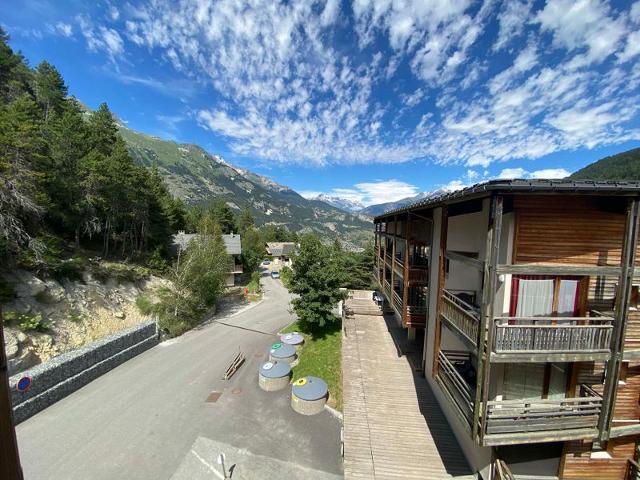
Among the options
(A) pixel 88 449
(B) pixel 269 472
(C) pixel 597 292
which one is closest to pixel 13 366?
(A) pixel 88 449

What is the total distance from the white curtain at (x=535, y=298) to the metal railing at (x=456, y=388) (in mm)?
2827

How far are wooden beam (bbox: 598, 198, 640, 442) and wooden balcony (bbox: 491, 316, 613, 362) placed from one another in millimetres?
204

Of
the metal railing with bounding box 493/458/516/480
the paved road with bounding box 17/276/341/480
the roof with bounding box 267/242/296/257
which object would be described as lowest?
the paved road with bounding box 17/276/341/480

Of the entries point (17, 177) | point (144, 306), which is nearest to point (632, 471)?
point (144, 306)

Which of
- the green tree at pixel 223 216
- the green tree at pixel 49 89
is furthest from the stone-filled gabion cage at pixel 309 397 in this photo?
the green tree at pixel 223 216

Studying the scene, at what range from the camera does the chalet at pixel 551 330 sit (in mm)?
8289

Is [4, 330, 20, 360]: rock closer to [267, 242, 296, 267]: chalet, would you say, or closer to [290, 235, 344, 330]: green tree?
[290, 235, 344, 330]: green tree

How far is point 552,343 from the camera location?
868cm

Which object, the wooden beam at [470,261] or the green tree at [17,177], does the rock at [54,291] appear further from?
the wooden beam at [470,261]

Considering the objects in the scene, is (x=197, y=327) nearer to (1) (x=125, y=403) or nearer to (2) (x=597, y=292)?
(1) (x=125, y=403)

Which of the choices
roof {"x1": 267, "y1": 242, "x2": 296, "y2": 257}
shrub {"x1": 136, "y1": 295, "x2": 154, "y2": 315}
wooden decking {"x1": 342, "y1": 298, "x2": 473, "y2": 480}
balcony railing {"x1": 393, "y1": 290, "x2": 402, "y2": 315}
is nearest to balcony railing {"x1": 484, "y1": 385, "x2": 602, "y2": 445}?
wooden decking {"x1": 342, "y1": 298, "x2": 473, "y2": 480}

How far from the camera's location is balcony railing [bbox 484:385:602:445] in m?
8.47

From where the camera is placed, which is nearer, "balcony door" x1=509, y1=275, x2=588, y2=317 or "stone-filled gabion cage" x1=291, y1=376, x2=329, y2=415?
"balcony door" x1=509, y1=275, x2=588, y2=317

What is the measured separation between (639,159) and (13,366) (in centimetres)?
16009
